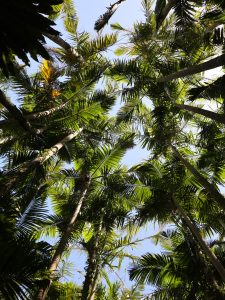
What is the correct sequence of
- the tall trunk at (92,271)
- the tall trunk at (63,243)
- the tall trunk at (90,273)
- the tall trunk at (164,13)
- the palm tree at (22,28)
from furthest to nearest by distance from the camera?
the tall trunk at (164,13) < the tall trunk at (92,271) < the tall trunk at (90,273) < the tall trunk at (63,243) < the palm tree at (22,28)

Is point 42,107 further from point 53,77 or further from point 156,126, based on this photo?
point 156,126

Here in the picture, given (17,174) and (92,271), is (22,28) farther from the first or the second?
(92,271)

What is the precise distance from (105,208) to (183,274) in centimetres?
302

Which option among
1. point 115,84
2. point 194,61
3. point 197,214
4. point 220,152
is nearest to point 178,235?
point 197,214

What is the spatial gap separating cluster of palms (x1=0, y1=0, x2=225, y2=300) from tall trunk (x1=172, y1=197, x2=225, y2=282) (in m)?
0.03

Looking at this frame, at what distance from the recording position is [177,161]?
1062 cm

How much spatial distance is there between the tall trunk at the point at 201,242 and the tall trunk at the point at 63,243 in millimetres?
2591

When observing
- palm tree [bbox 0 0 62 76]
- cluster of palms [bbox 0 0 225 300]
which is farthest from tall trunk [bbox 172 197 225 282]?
palm tree [bbox 0 0 62 76]

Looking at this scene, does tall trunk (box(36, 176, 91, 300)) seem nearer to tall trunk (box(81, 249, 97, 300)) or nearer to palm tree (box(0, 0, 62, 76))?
tall trunk (box(81, 249, 97, 300))

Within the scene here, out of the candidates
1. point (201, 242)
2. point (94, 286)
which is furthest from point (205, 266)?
point (94, 286)

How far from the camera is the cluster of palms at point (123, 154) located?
301 inches

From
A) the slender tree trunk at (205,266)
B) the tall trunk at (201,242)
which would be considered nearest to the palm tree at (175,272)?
the slender tree trunk at (205,266)

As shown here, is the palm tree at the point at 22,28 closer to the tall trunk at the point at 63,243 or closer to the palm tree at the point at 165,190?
the tall trunk at the point at 63,243

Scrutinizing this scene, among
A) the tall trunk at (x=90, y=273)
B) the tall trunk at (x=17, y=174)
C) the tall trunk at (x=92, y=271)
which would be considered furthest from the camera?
the tall trunk at (x=92, y=271)
